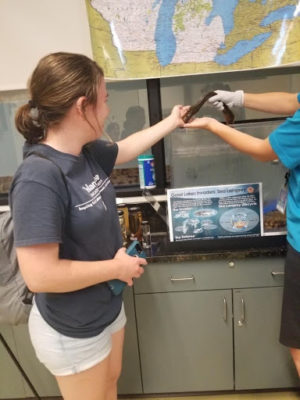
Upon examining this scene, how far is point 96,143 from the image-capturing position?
3.85 feet

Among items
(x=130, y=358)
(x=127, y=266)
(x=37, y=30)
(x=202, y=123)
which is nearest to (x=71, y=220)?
(x=127, y=266)

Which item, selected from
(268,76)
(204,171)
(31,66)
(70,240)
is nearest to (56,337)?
(70,240)

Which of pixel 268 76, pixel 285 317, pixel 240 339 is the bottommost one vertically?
pixel 240 339

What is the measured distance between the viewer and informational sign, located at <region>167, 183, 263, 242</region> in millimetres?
1494

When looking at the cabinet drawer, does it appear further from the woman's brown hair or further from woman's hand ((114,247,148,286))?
the woman's brown hair

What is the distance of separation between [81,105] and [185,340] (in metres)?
1.22

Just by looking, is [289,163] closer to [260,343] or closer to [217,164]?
[217,164]

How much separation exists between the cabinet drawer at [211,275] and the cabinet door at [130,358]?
86 mm

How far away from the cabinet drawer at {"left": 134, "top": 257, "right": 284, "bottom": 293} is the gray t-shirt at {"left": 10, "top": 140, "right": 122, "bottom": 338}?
0.44m

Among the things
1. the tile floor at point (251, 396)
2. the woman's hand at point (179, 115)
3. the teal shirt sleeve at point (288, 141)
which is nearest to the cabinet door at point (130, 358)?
the tile floor at point (251, 396)

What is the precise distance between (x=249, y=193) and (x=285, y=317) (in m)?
0.51

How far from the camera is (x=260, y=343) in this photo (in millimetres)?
1617

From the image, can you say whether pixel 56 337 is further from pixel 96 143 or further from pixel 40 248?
pixel 96 143

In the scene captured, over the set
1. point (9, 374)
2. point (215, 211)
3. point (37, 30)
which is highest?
point (37, 30)
